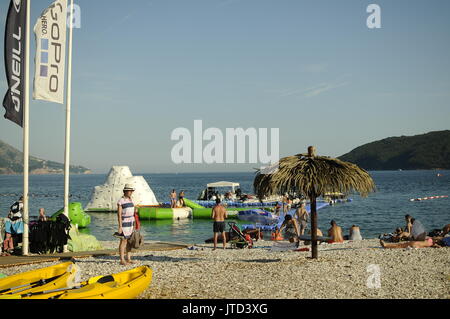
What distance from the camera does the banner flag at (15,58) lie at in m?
12.2

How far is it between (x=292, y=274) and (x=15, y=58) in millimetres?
9288

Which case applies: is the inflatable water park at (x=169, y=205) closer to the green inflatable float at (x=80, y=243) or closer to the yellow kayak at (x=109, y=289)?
the green inflatable float at (x=80, y=243)

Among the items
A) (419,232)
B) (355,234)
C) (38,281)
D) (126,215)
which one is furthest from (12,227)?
(355,234)

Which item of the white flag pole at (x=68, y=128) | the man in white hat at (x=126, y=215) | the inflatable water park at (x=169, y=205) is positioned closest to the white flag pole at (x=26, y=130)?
the white flag pole at (x=68, y=128)

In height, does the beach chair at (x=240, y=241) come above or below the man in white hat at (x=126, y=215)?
below

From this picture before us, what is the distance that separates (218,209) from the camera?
15172 mm

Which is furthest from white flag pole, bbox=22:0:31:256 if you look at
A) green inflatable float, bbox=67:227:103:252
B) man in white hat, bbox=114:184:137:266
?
man in white hat, bbox=114:184:137:266

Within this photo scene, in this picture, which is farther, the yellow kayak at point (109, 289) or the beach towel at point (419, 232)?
the beach towel at point (419, 232)

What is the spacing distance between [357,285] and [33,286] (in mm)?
5914

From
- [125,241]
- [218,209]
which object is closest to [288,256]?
[218,209]

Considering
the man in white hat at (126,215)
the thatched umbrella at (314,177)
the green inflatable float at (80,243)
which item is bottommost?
the green inflatable float at (80,243)

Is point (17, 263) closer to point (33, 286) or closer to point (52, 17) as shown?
point (33, 286)

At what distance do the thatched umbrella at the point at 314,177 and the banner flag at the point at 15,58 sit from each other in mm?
7171
